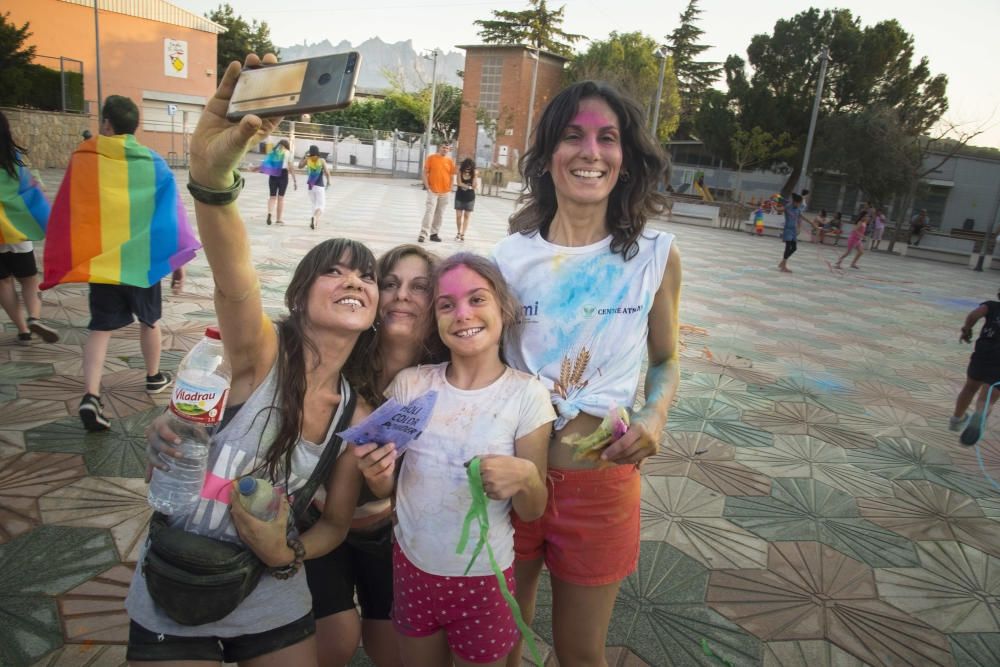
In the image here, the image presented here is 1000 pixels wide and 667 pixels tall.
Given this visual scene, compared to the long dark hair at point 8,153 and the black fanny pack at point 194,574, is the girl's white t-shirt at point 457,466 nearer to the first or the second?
the black fanny pack at point 194,574

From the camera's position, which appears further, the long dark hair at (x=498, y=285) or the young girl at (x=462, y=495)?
the long dark hair at (x=498, y=285)

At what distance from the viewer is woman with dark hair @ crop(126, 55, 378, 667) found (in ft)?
5.40

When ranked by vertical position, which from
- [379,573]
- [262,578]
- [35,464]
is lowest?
[35,464]

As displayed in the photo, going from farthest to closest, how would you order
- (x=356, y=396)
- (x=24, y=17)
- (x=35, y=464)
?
1. (x=24, y=17)
2. (x=35, y=464)
3. (x=356, y=396)

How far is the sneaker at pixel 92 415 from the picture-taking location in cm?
382

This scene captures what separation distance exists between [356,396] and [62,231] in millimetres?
3048

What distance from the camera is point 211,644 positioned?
69.6 inches

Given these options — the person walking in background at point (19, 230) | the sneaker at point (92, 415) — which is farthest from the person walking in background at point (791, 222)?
the sneaker at point (92, 415)

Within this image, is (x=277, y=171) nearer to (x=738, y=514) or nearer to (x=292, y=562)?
(x=738, y=514)

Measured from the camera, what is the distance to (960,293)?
50.1 feet

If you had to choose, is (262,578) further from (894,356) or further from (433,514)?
(894,356)

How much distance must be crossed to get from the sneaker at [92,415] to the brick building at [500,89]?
139 feet

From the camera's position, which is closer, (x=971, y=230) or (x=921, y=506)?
(x=921, y=506)

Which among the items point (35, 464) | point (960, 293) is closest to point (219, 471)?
point (35, 464)
